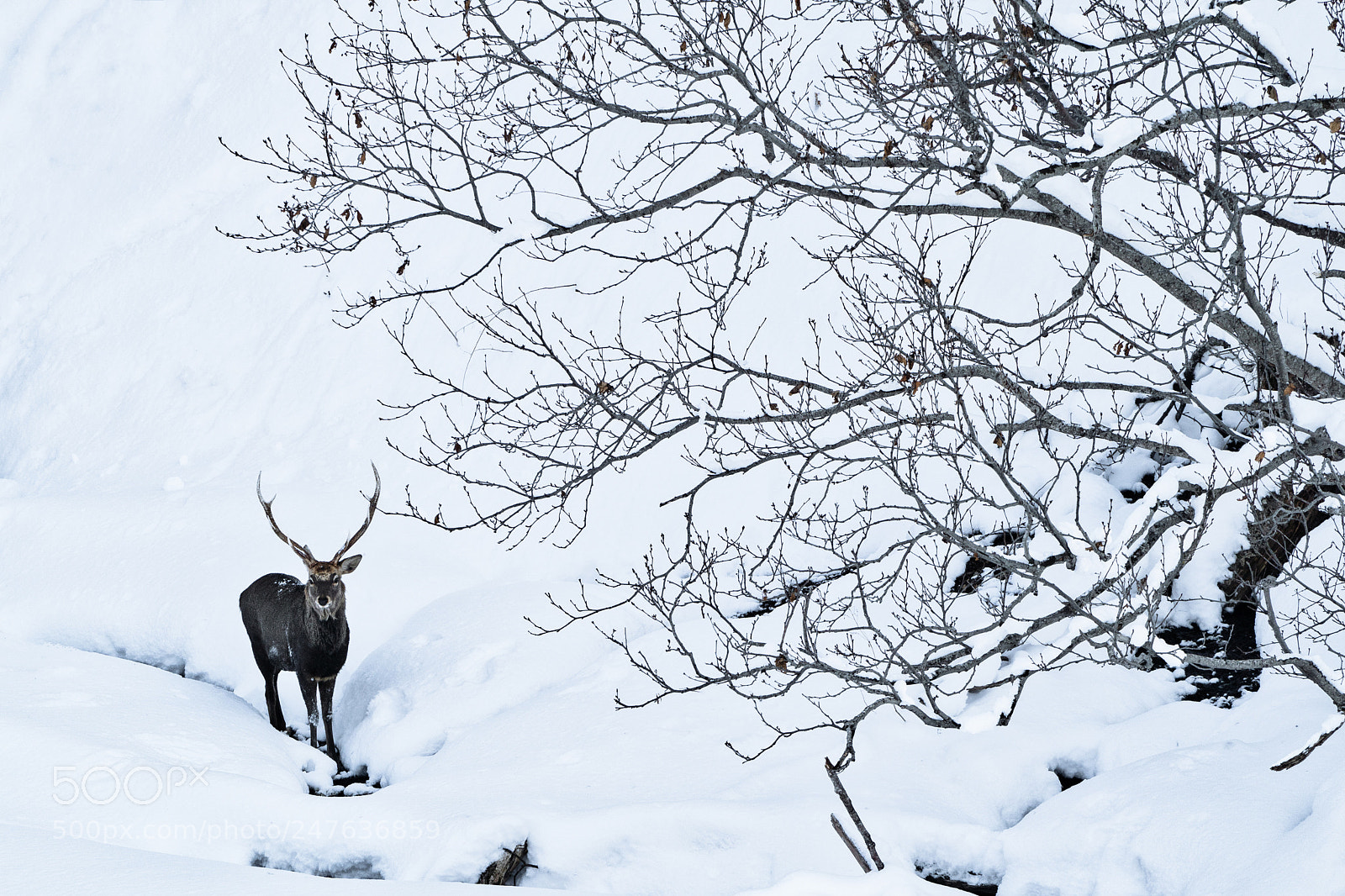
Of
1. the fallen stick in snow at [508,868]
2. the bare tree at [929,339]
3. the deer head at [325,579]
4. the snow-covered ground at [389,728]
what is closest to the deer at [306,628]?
the deer head at [325,579]

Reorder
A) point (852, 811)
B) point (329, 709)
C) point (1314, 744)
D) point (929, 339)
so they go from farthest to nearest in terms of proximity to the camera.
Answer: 1. point (329, 709)
2. point (929, 339)
3. point (1314, 744)
4. point (852, 811)

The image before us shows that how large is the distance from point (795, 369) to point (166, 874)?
8.46 metres

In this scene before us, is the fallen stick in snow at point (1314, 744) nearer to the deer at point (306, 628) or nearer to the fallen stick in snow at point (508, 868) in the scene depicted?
the fallen stick in snow at point (508, 868)

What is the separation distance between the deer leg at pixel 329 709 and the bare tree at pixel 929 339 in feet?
5.50

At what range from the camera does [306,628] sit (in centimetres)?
759

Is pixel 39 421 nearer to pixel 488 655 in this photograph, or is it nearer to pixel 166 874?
pixel 488 655

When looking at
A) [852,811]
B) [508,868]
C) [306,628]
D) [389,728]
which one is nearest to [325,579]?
[306,628]

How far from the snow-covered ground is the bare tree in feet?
1.59

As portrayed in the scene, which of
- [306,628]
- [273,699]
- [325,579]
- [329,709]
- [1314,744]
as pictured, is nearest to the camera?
[1314,744]

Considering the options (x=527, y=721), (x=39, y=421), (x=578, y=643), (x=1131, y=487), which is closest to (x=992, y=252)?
(x=1131, y=487)

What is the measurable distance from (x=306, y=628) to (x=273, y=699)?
2.47 ft

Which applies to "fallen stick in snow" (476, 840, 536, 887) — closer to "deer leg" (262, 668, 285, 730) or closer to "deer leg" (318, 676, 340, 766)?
"deer leg" (318, 676, 340, 766)

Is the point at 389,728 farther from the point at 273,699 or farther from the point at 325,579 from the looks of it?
the point at 325,579

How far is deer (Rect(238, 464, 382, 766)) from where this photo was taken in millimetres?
7316
